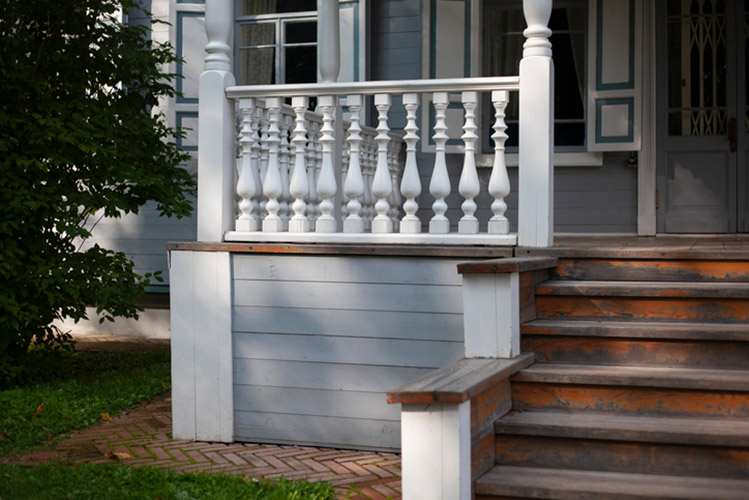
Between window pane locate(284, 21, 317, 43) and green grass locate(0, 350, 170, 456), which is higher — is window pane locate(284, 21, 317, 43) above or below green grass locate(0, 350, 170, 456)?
above

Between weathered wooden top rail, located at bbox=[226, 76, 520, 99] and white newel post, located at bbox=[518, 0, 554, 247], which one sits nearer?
white newel post, located at bbox=[518, 0, 554, 247]

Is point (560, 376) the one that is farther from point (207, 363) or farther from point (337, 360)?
point (207, 363)

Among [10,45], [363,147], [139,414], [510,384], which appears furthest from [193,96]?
[510,384]

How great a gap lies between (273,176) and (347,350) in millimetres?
1022

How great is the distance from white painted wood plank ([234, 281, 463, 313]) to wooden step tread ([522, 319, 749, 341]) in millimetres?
566

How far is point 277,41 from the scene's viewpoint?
7.80 m

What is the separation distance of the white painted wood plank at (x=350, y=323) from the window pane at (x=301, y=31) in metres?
3.71

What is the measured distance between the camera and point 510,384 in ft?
12.1

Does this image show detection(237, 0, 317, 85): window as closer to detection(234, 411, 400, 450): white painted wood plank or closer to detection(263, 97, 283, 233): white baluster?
detection(263, 97, 283, 233): white baluster

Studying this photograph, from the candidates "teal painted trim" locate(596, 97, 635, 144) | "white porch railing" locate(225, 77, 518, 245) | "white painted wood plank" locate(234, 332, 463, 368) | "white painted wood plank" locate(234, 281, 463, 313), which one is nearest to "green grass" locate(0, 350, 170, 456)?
"white painted wood plank" locate(234, 332, 463, 368)

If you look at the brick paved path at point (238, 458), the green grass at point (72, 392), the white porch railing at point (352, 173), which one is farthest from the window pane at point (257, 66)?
the brick paved path at point (238, 458)

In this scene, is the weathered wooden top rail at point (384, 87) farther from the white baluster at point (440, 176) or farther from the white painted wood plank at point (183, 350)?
the white painted wood plank at point (183, 350)

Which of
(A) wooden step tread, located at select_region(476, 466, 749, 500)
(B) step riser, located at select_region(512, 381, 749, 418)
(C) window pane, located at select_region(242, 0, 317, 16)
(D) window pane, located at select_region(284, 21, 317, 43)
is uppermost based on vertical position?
(C) window pane, located at select_region(242, 0, 317, 16)

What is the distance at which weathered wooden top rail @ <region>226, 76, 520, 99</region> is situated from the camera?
4.45 meters
